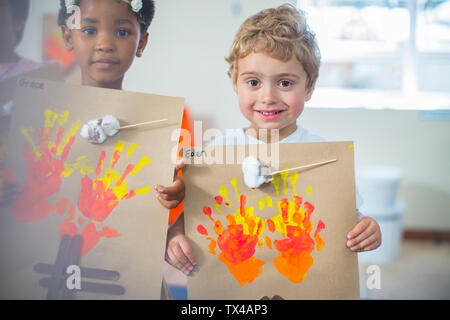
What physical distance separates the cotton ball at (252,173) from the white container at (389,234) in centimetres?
41

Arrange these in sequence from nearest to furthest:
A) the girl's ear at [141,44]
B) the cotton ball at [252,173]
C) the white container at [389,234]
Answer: the cotton ball at [252,173]
the girl's ear at [141,44]
the white container at [389,234]

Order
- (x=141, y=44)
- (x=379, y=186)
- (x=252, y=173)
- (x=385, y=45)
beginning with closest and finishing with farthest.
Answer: (x=252, y=173) → (x=141, y=44) → (x=385, y=45) → (x=379, y=186)

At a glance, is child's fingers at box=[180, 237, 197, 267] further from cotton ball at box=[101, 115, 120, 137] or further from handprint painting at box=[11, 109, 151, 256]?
cotton ball at box=[101, 115, 120, 137]

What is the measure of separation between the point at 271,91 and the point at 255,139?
105mm

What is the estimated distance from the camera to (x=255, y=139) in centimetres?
76

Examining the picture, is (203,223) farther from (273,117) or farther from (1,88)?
(1,88)

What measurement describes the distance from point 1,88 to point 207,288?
64 centimetres

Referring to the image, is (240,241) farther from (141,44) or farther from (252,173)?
(141,44)

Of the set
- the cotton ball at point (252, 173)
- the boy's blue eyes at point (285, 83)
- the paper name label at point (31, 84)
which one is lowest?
the cotton ball at point (252, 173)

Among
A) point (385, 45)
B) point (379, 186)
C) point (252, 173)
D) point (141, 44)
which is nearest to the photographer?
point (252, 173)

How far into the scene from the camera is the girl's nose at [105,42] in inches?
30.5

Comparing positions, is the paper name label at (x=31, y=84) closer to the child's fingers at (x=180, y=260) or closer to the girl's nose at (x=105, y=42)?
the girl's nose at (x=105, y=42)

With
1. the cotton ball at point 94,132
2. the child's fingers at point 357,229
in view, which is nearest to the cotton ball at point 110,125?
the cotton ball at point 94,132

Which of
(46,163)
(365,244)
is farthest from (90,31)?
(365,244)
